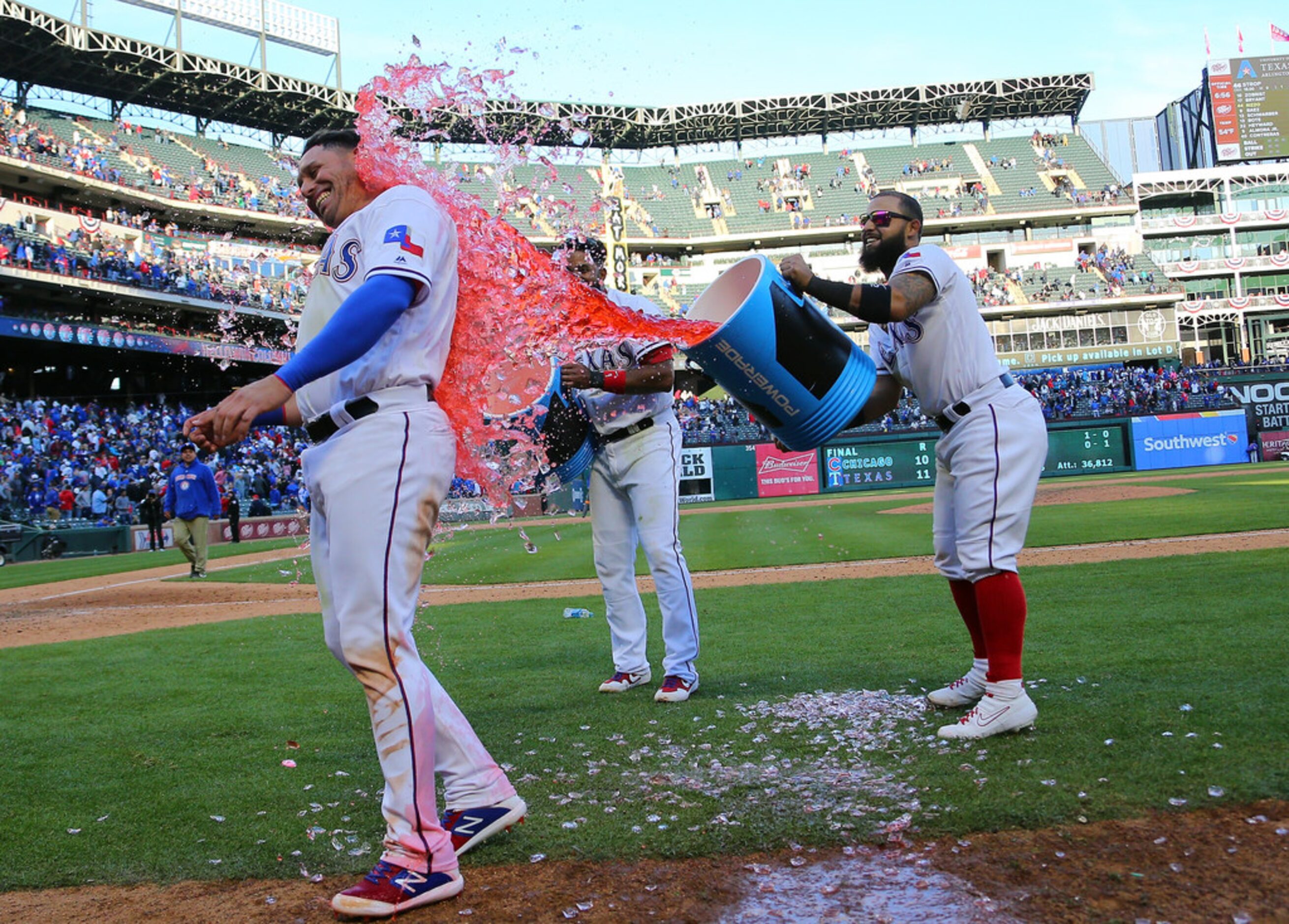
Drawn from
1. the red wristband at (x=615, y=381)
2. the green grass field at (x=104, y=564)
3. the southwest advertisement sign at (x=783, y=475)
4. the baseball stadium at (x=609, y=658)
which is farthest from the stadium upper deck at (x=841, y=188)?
the red wristband at (x=615, y=381)

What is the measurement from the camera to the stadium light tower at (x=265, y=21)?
3944cm

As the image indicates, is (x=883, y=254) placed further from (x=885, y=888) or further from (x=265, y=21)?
(x=265, y=21)

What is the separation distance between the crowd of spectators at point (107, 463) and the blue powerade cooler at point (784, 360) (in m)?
18.9

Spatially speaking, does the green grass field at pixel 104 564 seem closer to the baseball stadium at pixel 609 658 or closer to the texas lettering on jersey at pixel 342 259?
the baseball stadium at pixel 609 658

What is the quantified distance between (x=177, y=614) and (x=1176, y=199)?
68793mm

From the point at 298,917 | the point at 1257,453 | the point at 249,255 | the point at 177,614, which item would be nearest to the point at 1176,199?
the point at 1257,453

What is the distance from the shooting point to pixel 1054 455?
2816cm

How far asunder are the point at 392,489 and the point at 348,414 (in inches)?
9.6

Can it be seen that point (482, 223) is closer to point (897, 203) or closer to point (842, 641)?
point (897, 203)

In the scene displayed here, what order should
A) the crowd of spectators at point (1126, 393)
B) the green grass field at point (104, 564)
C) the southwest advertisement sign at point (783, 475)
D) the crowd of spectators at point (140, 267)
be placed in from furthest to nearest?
the crowd of spectators at point (140, 267), the crowd of spectators at point (1126, 393), the southwest advertisement sign at point (783, 475), the green grass field at point (104, 564)

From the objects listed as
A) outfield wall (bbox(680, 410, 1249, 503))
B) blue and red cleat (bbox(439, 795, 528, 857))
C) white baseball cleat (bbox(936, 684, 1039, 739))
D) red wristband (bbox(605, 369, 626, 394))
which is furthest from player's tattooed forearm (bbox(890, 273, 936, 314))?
outfield wall (bbox(680, 410, 1249, 503))

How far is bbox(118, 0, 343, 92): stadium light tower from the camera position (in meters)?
39.4

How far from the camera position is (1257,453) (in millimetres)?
28125

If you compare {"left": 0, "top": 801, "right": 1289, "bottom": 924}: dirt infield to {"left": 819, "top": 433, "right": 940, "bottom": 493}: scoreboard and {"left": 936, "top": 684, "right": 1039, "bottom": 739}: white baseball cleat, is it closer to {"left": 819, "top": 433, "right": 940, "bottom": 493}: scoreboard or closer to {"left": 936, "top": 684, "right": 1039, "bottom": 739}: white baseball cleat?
{"left": 936, "top": 684, "right": 1039, "bottom": 739}: white baseball cleat
